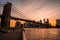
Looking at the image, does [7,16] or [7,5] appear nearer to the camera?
[7,16]

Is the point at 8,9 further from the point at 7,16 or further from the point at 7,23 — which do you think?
the point at 7,23

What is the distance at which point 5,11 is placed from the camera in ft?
150

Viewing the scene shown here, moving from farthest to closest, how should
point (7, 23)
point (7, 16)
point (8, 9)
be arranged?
point (8, 9), point (7, 16), point (7, 23)

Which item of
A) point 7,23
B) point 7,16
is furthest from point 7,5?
point 7,23

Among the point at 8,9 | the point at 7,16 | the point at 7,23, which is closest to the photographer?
the point at 7,23

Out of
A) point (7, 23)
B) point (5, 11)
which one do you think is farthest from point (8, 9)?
point (7, 23)

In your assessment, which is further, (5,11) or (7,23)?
(5,11)

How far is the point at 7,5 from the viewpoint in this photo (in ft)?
161

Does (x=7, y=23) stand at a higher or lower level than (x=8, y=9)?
lower

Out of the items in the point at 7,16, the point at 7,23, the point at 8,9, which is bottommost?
the point at 7,23

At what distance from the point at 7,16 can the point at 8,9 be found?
4.38 metres

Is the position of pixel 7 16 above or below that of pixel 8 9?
below

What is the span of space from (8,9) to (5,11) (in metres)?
2.14

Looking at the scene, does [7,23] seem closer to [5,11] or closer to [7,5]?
[5,11]
